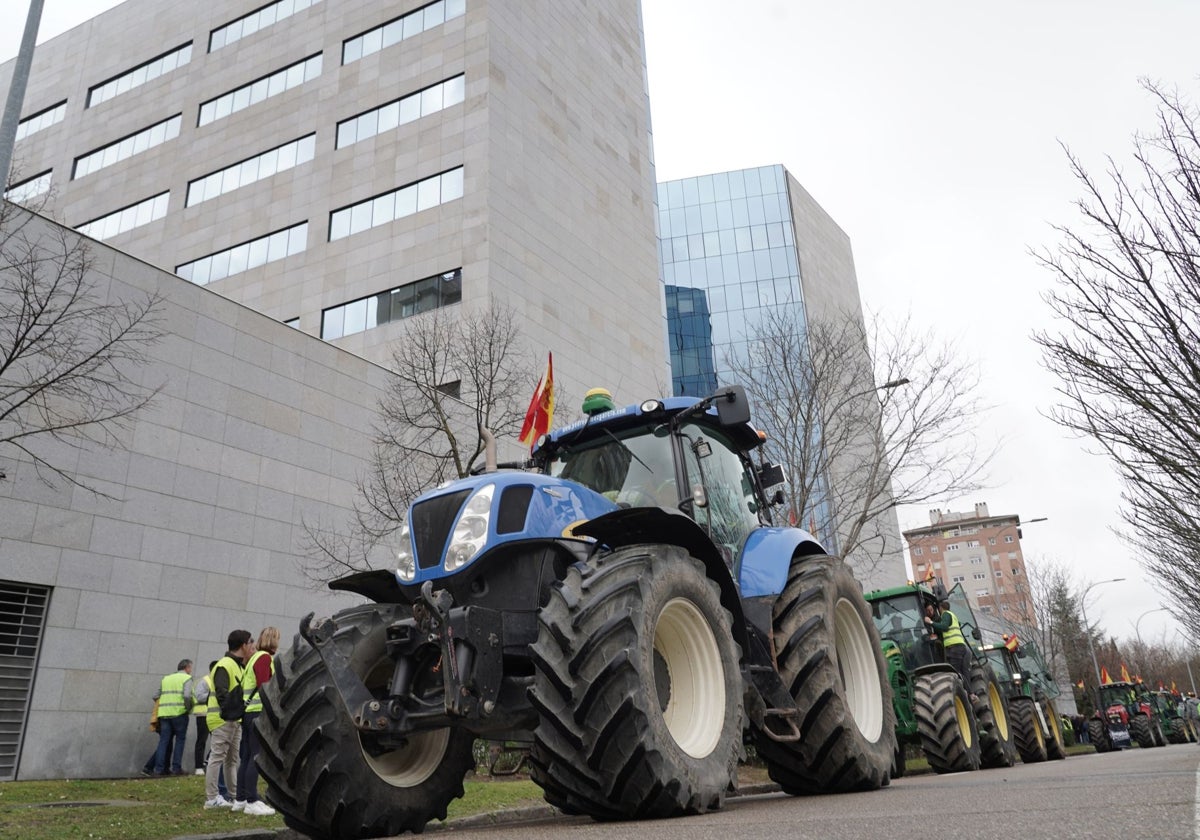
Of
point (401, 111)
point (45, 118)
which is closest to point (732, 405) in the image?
point (401, 111)

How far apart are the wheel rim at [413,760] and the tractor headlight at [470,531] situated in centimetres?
116

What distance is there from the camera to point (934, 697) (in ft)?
38.3

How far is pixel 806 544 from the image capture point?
25.0 feet

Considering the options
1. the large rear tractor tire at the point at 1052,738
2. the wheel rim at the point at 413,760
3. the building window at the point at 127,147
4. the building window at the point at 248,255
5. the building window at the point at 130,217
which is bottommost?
the large rear tractor tire at the point at 1052,738

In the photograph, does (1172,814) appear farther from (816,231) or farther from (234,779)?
(816,231)

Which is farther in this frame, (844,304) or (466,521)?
(844,304)

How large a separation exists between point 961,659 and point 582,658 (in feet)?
35.4

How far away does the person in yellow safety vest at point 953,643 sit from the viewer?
13297 millimetres

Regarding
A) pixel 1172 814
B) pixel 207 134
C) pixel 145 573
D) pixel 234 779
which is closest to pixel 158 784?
pixel 234 779

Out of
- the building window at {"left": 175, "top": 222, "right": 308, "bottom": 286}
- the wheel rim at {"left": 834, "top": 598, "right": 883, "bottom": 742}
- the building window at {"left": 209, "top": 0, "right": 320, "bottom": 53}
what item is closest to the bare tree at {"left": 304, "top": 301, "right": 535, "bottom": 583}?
the wheel rim at {"left": 834, "top": 598, "right": 883, "bottom": 742}

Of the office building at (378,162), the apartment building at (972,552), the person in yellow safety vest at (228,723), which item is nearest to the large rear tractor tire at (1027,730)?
the person in yellow safety vest at (228,723)

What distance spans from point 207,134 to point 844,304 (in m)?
48.8

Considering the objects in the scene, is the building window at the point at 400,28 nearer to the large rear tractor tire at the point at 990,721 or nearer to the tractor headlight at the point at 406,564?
the large rear tractor tire at the point at 990,721

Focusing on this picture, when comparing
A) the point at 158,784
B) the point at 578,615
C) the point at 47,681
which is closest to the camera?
the point at 578,615
